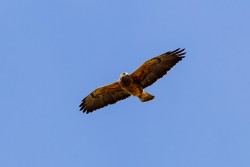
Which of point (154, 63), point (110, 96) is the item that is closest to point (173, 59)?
point (154, 63)

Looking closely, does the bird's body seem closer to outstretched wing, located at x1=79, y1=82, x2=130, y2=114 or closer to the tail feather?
the tail feather

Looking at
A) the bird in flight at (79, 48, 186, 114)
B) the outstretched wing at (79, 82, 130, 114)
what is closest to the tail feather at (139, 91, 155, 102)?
the bird in flight at (79, 48, 186, 114)

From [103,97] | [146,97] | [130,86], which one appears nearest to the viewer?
[130,86]

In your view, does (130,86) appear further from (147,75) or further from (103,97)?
(103,97)

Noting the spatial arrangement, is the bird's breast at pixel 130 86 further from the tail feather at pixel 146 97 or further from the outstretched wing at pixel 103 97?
the outstretched wing at pixel 103 97

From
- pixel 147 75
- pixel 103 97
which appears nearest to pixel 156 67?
pixel 147 75

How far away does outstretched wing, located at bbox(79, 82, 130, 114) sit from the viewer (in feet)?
99.1

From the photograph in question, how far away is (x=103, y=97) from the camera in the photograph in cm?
3061

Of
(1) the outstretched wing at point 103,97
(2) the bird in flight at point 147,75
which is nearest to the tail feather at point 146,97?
(2) the bird in flight at point 147,75

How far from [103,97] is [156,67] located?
266cm

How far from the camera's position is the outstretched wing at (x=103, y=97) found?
99.1 feet

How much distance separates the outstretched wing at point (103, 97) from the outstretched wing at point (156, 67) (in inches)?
43.1

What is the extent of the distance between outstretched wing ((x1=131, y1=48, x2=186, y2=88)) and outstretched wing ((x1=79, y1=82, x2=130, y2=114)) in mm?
1095

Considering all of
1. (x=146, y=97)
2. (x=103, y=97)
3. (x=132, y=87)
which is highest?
(x=103, y=97)
